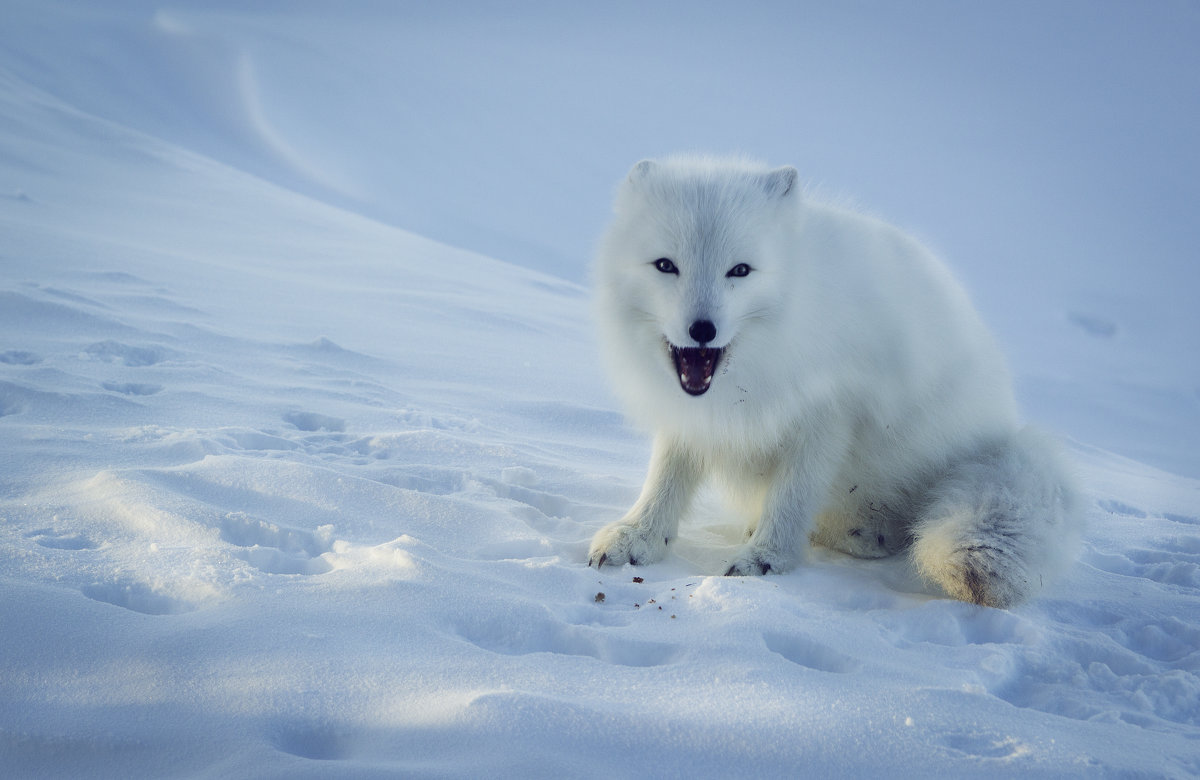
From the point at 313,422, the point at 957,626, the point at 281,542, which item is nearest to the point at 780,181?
the point at 957,626

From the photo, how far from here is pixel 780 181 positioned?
2.74 metres

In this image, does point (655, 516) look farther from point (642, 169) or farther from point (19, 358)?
point (19, 358)

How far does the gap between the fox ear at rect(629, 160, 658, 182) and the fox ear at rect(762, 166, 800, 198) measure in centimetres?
40

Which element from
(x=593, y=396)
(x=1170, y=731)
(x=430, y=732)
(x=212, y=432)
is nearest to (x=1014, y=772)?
(x=1170, y=731)

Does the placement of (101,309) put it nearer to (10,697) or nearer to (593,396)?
(593,396)

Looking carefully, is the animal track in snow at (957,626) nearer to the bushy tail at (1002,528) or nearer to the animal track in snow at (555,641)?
the bushy tail at (1002,528)

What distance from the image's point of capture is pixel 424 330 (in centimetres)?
664

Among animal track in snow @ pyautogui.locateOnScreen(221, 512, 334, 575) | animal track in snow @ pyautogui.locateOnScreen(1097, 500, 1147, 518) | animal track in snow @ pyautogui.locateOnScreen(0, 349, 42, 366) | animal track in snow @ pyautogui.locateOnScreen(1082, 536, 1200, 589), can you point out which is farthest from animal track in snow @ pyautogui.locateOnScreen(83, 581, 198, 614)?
animal track in snow @ pyautogui.locateOnScreen(1097, 500, 1147, 518)

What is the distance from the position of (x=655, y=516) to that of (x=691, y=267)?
0.98 meters

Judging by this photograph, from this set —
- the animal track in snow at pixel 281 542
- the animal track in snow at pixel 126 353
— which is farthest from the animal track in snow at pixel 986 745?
the animal track in snow at pixel 126 353

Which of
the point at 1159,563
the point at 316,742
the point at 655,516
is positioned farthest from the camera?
the point at 1159,563

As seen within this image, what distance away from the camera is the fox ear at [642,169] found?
276cm

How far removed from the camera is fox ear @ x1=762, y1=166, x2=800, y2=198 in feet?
8.93

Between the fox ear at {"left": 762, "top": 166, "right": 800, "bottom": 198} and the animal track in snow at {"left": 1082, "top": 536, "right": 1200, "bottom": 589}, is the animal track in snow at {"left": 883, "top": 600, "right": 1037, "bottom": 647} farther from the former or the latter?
the fox ear at {"left": 762, "top": 166, "right": 800, "bottom": 198}
